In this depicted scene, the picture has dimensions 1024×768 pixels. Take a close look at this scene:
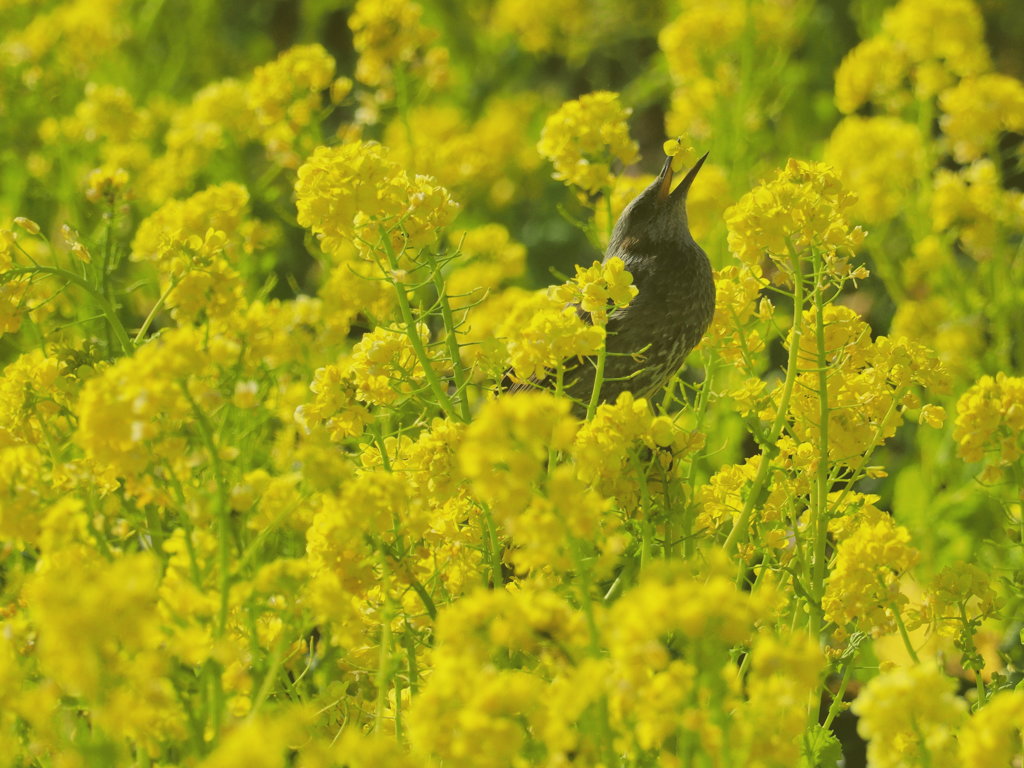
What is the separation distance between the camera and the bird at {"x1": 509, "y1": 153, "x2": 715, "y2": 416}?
8.63 ft

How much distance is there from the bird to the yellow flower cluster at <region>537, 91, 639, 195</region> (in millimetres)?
181

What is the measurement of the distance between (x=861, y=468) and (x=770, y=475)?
0.15 metres

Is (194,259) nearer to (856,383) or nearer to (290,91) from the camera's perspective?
(856,383)

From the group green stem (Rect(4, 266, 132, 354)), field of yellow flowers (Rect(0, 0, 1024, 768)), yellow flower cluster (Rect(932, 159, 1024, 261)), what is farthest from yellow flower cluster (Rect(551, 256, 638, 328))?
yellow flower cluster (Rect(932, 159, 1024, 261))

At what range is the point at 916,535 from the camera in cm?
332

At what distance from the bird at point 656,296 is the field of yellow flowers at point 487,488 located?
0.14 meters

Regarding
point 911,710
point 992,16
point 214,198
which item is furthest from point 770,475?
point 992,16

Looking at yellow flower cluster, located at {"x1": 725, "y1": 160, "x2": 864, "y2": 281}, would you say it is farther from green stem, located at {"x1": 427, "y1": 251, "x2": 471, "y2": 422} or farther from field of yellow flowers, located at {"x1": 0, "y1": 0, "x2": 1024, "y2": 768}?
green stem, located at {"x1": 427, "y1": 251, "x2": 471, "y2": 422}

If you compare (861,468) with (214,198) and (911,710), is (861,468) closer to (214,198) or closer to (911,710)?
(911,710)

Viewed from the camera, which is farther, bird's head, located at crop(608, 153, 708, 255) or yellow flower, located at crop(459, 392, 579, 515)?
bird's head, located at crop(608, 153, 708, 255)

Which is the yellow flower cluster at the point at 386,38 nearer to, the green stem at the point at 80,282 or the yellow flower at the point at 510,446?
the green stem at the point at 80,282

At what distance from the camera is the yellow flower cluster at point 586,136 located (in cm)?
247

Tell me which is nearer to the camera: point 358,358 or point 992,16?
point 358,358

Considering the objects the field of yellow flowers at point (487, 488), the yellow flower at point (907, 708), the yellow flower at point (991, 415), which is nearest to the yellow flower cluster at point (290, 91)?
the field of yellow flowers at point (487, 488)
